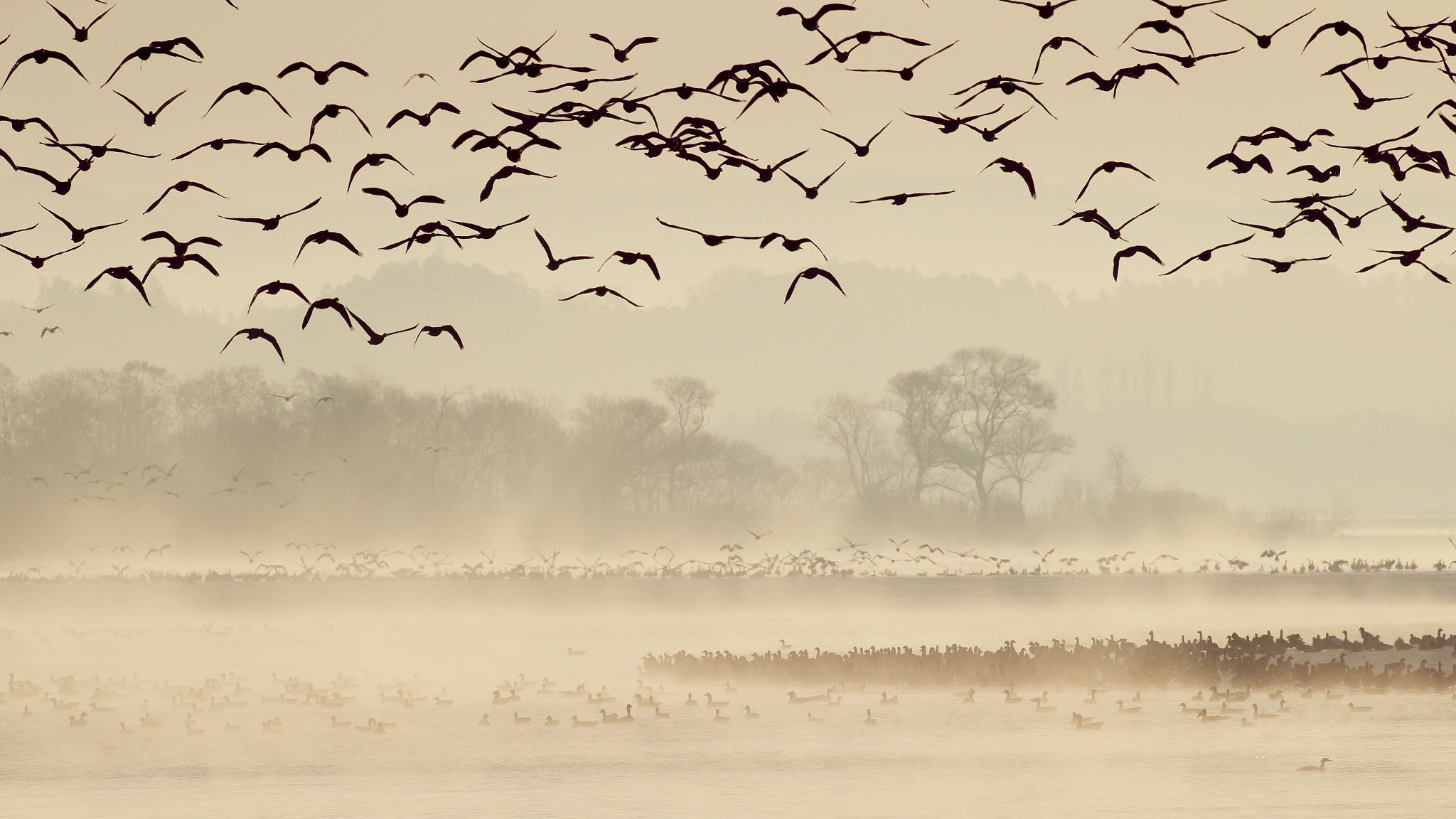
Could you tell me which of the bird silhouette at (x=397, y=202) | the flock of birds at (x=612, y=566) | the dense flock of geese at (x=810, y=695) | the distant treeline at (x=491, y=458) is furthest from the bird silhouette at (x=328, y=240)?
the distant treeline at (x=491, y=458)

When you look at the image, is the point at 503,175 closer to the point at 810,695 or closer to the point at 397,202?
the point at 397,202

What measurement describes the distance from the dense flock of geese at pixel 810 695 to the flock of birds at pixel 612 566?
3913cm

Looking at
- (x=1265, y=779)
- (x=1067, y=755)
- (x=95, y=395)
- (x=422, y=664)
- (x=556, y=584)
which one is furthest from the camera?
(x=95, y=395)

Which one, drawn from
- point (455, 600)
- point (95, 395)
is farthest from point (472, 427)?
point (455, 600)

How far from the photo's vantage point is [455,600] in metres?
60.6

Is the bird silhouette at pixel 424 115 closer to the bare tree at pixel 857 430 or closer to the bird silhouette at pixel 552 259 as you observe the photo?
the bird silhouette at pixel 552 259

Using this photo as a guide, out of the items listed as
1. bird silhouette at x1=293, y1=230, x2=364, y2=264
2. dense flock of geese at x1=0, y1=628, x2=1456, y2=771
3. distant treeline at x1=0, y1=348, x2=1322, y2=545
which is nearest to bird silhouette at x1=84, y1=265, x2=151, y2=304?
bird silhouette at x1=293, y1=230, x2=364, y2=264

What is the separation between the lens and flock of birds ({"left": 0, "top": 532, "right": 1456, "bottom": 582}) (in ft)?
250

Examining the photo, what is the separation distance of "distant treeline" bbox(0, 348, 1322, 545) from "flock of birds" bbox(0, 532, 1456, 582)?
2.86 meters

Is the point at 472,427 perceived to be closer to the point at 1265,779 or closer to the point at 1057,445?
the point at 1057,445

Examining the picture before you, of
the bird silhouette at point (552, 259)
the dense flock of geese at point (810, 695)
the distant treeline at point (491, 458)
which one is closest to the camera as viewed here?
the bird silhouette at point (552, 259)

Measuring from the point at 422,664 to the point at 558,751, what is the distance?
47.2 feet

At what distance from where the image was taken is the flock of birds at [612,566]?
76.2 metres

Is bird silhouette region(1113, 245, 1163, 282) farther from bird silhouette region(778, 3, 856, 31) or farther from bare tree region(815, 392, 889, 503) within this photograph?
bare tree region(815, 392, 889, 503)
